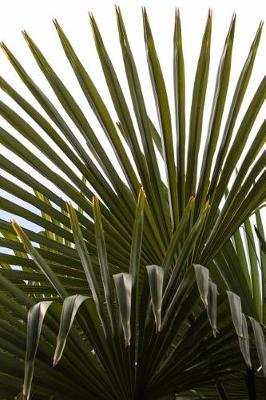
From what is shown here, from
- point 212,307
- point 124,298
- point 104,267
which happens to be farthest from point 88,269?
point 212,307

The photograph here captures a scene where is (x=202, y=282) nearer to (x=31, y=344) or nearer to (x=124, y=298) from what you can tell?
(x=124, y=298)

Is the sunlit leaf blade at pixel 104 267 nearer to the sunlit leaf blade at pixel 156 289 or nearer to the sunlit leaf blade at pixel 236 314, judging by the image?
the sunlit leaf blade at pixel 156 289

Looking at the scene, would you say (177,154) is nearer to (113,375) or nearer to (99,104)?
(99,104)

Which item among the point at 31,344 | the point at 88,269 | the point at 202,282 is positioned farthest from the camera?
the point at 88,269

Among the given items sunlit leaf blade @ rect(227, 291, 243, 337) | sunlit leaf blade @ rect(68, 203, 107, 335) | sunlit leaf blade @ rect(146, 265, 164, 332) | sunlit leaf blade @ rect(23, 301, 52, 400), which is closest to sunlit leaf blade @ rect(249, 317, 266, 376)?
sunlit leaf blade @ rect(227, 291, 243, 337)

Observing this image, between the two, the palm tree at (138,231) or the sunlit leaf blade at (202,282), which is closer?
the sunlit leaf blade at (202,282)

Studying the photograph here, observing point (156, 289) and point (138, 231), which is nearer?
point (156, 289)

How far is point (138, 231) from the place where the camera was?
4.98 feet

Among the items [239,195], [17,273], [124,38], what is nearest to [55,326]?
[17,273]

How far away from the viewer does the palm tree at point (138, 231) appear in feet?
5.03

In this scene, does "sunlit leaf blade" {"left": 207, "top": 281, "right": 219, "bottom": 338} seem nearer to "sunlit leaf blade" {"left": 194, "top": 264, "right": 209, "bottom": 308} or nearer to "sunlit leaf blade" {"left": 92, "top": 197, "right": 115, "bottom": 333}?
"sunlit leaf blade" {"left": 194, "top": 264, "right": 209, "bottom": 308}

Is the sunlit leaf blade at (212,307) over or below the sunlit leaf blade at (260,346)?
over

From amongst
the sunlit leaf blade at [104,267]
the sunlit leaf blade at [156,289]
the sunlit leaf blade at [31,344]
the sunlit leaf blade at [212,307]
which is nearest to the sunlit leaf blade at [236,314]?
the sunlit leaf blade at [212,307]

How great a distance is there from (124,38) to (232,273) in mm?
850
